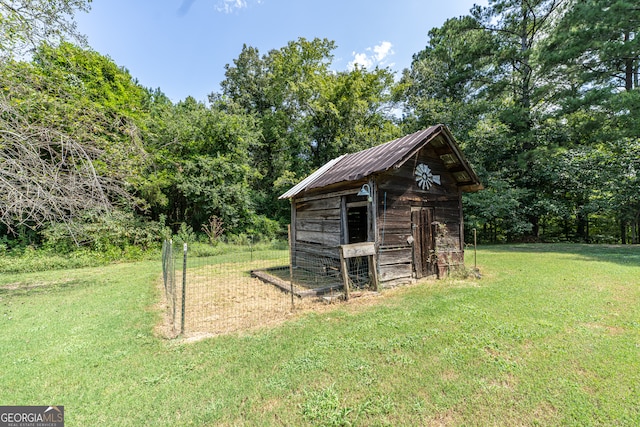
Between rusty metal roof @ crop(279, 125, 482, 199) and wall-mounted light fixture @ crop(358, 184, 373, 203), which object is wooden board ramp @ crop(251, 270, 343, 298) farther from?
rusty metal roof @ crop(279, 125, 482, 199)

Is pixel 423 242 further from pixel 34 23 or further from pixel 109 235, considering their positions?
pixel 109 235

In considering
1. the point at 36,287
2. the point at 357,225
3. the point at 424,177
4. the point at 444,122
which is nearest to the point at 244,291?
the point at 357,225

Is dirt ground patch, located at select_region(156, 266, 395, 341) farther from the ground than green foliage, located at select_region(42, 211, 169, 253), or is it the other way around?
green foliage, located at select_region(42, 211, 169, 253)

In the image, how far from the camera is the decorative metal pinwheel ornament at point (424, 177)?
8180 mm

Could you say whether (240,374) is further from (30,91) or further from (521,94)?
(521,94)

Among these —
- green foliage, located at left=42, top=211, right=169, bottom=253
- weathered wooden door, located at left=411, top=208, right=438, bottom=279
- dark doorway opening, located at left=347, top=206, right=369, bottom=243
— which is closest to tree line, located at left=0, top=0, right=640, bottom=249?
green foliage, located at left=42, top=211, right=169, bottom=253

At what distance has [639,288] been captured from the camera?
21.4 feet

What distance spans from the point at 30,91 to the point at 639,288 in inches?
592

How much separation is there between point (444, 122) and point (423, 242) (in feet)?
52.5

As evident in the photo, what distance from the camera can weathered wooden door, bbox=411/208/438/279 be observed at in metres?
8.03

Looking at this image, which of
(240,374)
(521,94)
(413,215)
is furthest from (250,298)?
(521,94)

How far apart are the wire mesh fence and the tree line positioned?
4.06 meters

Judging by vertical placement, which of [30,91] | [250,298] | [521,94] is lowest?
[250,298]

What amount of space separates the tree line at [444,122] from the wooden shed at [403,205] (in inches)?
232
